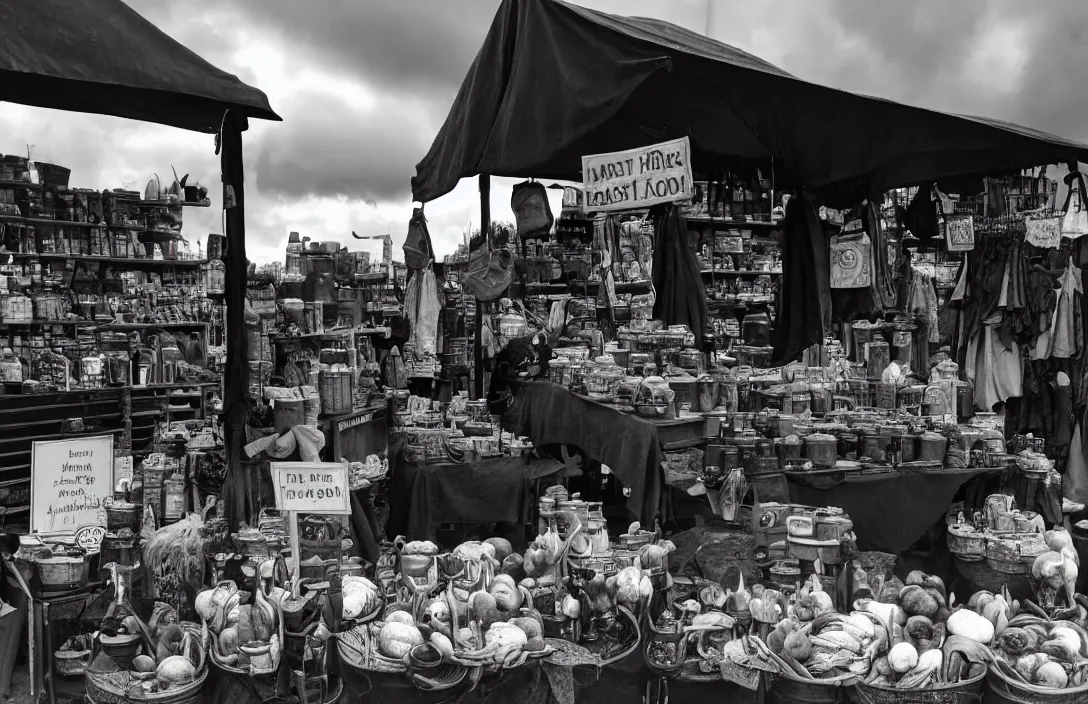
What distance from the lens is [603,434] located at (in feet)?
15.1

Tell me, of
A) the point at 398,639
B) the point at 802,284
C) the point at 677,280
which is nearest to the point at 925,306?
the point at 802,284

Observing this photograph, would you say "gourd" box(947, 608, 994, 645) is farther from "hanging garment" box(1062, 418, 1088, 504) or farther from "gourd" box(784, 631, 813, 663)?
"hanging garment" box(1062, 418, 1088, 504)

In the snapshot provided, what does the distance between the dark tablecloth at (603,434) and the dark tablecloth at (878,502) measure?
0.66 meters

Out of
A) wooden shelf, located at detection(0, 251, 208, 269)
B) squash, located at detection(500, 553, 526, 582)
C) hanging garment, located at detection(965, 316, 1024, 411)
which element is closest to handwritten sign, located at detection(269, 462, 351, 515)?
squash, located at detection(500, 553, 526, 582)

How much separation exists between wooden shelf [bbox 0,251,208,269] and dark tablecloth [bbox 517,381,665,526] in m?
5.40

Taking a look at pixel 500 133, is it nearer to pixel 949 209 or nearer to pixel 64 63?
pixel 64 63

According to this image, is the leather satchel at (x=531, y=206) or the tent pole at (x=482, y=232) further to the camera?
the leather satchel at (x=531, y=206)

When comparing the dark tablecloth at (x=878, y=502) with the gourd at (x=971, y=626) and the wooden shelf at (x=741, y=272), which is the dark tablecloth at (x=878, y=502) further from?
the wooden shelf at (x=741, y=272)

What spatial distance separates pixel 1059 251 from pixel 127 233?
8.61 m

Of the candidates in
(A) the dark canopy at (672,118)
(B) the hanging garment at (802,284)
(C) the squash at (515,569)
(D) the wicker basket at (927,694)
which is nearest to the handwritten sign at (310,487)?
(C) the squash at (515,569)

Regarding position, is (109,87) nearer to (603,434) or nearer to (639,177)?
(639,177)

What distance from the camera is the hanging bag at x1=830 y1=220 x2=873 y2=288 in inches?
208

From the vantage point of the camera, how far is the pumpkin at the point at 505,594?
2.53 meters

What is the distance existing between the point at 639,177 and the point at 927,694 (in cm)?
254
